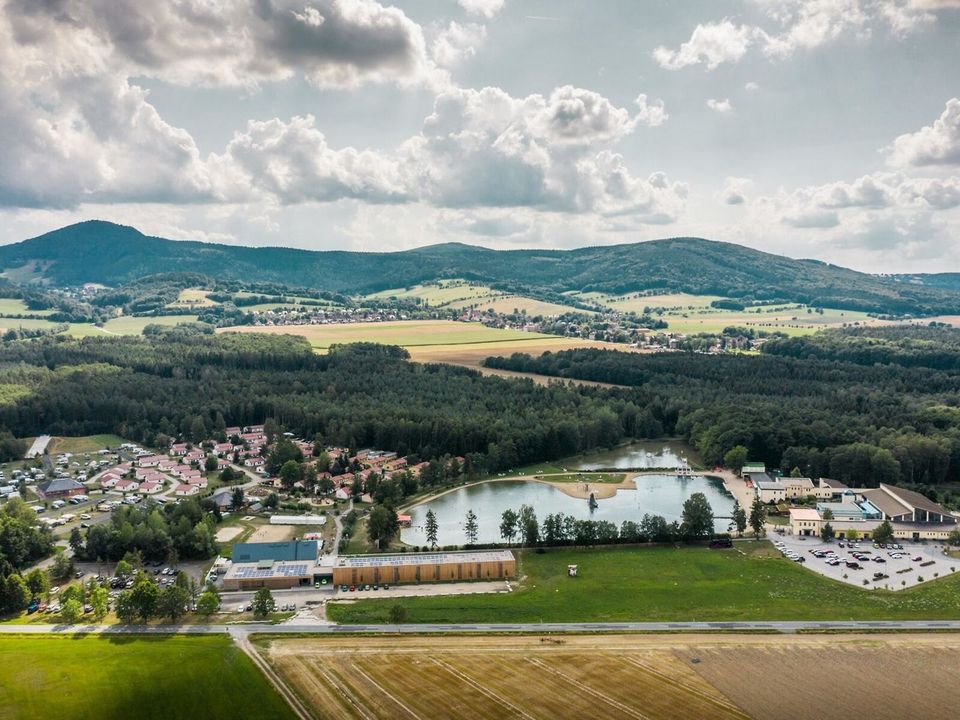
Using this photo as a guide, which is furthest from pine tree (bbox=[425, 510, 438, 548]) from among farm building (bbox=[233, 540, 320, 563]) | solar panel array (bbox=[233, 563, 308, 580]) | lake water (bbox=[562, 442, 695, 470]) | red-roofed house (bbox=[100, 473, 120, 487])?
red-roofed house (bbox=[100, 473, 120, 487])

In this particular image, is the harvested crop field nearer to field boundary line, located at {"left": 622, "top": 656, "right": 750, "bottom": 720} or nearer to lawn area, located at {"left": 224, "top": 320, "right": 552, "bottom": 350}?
field boundary line, located at {"left": 622, "top": 656, "right": 750, "bottom": 720}

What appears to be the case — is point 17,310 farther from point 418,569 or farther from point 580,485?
point 418,569

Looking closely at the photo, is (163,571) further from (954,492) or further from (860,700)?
(954,492)

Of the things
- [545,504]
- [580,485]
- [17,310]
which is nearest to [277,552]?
[545,504]

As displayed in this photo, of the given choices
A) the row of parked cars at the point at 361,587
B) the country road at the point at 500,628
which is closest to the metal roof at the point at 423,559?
the row of parked cars at the point at 361,587

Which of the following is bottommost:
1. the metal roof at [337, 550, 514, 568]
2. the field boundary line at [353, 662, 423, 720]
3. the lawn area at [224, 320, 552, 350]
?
the field boundary line at [353, 662, 423, 720]
